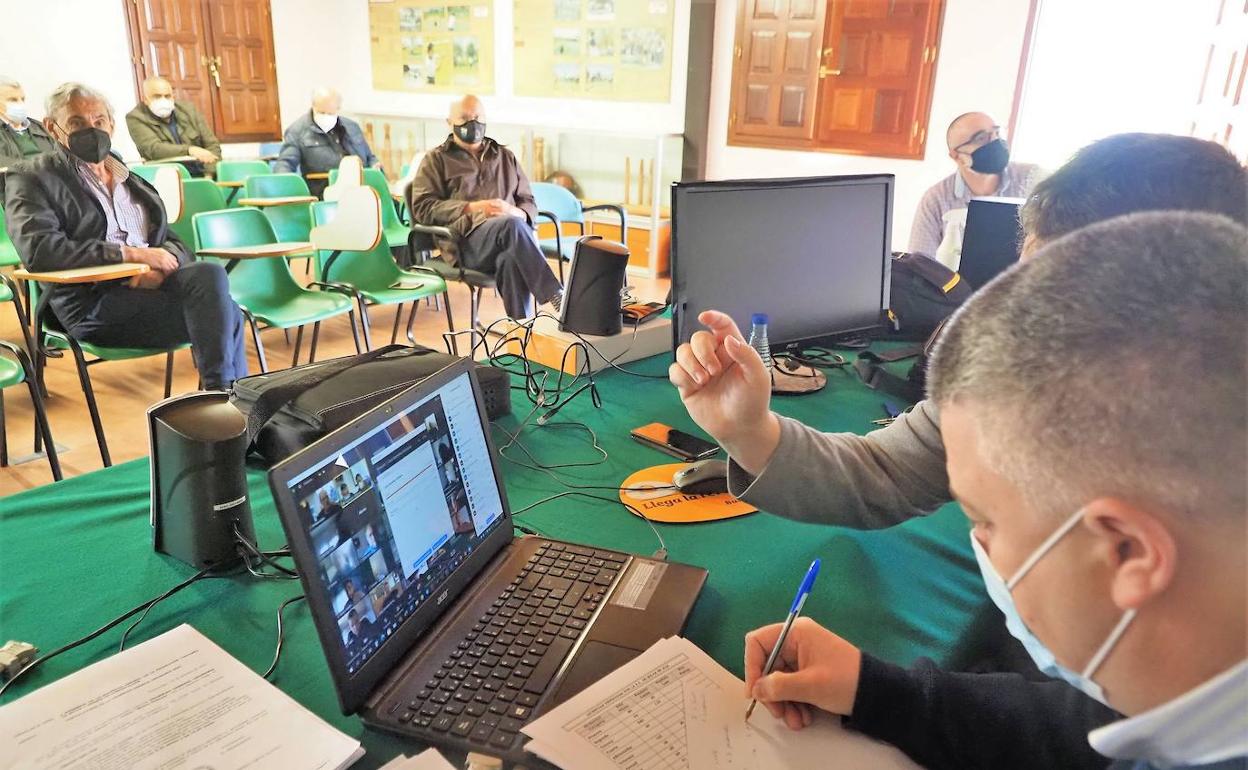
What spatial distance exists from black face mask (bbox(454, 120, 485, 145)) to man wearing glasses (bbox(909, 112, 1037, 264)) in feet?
7.37

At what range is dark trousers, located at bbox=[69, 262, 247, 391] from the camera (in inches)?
102

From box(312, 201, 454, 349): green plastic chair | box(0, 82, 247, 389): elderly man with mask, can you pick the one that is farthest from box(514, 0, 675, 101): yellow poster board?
box(0, 82, 247, 389): elderly man with mask

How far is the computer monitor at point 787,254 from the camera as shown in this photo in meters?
1.49

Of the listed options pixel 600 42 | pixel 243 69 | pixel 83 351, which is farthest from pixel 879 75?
pixel 243 69

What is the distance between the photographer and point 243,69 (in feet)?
22.1

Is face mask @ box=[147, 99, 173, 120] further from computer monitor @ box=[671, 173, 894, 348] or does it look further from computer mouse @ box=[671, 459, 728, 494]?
computer mouse @ box=[671, 459, 728, 494]

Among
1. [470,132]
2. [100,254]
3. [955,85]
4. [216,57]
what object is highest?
[216,57]

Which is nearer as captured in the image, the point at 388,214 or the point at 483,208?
the point at 483,208

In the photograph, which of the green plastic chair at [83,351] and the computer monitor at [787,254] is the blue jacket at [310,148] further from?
the computer monitor at [787,254]

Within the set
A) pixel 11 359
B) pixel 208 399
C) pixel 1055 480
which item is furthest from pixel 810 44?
pixel 1055 480

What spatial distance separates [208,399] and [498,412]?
55 centimetres

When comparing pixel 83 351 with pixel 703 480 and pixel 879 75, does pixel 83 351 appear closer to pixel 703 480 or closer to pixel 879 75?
pixel 703 480

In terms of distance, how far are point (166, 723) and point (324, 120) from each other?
5.62 metres

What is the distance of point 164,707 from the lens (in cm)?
74
